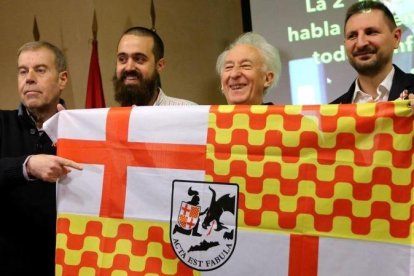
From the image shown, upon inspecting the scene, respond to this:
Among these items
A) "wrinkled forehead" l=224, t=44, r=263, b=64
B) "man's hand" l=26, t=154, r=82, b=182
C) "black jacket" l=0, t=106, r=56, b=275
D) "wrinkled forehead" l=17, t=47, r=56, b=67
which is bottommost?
"black jacket" l=0, t=106, r=56, b=275

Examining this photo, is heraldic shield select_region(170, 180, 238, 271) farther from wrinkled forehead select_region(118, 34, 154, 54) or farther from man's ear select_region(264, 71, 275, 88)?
wrinkled forehead select_region(118, 34, 154, 54)

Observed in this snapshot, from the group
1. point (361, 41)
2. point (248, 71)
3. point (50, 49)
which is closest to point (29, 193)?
point (50, 49)

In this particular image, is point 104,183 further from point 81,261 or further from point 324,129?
point 324,129

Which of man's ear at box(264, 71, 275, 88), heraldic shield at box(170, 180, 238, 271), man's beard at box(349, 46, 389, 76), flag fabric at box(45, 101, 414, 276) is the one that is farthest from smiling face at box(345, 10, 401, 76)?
heraldic shield at box(170, 180, 238, 271)

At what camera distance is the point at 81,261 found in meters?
1.51

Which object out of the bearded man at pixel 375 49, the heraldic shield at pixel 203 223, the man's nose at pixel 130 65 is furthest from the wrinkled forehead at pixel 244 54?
the heraldic shield at pixel 203 223

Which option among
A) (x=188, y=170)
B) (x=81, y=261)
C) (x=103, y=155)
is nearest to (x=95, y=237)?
(x=81, y=261)

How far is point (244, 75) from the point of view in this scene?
1.86m

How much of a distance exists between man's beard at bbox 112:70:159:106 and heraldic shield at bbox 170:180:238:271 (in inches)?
31.4

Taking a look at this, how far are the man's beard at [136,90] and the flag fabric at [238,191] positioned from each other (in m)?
0.59

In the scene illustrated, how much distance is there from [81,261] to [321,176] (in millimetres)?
759

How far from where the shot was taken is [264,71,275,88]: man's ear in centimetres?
192

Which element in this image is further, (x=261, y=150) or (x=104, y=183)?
(x=104, y=183)

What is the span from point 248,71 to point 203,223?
2.25 ft
